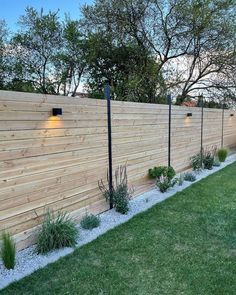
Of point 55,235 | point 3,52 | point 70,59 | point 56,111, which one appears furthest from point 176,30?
point 55,235

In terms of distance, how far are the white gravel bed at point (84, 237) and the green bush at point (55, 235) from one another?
0.24ft

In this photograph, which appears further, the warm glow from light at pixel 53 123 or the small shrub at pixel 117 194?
the small shrub at pixel 117 194

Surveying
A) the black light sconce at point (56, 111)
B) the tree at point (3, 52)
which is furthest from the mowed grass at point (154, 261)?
the tree at point (3, 52)

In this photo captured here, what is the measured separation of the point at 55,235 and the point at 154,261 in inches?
44.9

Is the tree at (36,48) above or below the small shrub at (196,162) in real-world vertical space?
above

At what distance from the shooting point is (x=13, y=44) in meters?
12.2

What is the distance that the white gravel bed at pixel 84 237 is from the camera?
2.96 m

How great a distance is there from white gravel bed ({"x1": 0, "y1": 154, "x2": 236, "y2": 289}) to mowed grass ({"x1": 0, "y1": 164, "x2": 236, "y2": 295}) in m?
0.11

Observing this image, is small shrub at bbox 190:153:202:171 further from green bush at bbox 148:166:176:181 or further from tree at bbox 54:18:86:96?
tree at bbox 54:18:86:96

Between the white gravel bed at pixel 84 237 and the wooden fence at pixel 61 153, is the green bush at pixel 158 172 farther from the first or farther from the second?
the white gravel bed at pixel 84 237

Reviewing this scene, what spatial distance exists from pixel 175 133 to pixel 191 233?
3.78 metres

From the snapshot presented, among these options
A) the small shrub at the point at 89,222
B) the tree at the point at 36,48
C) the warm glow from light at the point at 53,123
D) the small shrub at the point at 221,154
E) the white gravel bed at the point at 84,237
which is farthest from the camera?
the tree at the point at 36,48

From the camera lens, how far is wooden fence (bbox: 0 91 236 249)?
3301mm

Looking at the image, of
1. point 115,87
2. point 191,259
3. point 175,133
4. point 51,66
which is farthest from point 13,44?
point 191,259
